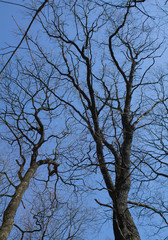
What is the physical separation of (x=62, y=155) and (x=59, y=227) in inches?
110

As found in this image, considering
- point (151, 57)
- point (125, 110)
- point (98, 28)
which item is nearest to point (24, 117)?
point (125, 110)

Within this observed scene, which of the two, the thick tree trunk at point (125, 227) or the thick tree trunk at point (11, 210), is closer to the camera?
the thick tree trunk at point (125, 227)

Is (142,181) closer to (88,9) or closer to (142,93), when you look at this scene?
(142,93)

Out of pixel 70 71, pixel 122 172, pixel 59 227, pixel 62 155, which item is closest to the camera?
pixel 122 172

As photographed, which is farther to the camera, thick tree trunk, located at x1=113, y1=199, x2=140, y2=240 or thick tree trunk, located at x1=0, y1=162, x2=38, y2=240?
thick tree trunk, located at x1=0, y1=162, x2=38, y2=240

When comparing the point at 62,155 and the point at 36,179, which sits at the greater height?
the point at 62,155

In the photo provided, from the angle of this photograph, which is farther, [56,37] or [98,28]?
[56,37]

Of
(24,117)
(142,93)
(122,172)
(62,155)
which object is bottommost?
(122,172)

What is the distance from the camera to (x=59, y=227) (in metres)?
6.62

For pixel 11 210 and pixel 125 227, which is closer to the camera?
pixel 125 227

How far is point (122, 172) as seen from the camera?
3.54 meters

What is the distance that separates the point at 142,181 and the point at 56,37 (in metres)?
5.19

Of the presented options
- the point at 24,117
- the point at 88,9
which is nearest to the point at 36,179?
the point at 24,117

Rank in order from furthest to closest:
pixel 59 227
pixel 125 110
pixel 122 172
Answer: pixel 59 227, pixel 125 110, pixel 122 172
